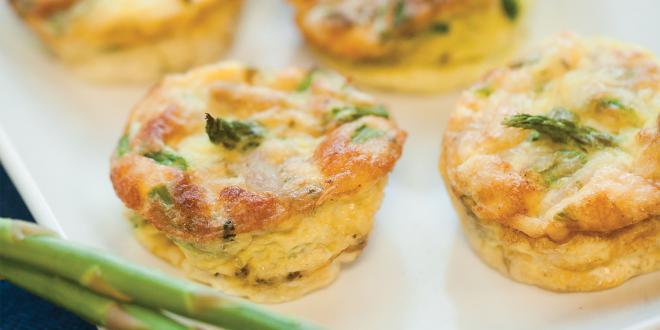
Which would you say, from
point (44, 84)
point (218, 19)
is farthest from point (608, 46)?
point (44, 84)

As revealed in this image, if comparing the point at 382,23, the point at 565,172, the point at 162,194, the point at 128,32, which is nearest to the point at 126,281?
the point at 162,194

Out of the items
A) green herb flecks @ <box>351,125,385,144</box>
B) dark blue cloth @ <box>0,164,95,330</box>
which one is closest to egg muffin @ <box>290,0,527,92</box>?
green herb flecks @ <box>351,125,385,144</box>

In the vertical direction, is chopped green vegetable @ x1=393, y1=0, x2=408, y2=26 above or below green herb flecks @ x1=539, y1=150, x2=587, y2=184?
above

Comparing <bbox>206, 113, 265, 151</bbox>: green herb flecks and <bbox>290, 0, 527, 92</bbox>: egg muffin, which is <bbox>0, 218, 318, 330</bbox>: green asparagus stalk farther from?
<bbox>290, 0, 527, 92</bbox>: egg muffin

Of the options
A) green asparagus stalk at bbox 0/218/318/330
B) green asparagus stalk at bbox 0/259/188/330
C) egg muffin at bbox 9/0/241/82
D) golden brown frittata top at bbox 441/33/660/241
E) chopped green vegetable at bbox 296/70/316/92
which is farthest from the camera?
egg muffin at bbox 9/0/241/82

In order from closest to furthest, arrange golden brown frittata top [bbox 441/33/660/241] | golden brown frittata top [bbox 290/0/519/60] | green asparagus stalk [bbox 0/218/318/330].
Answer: green asparagus stalk [bbox 0/218/318/330]
golden brown frittata top [bbox 441/33/660/241]
golden brown frittata top [bbox 290/0/519/60]

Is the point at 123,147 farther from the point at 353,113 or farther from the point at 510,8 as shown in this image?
the point at 510,8

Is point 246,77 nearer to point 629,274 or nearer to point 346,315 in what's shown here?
point 346,315
